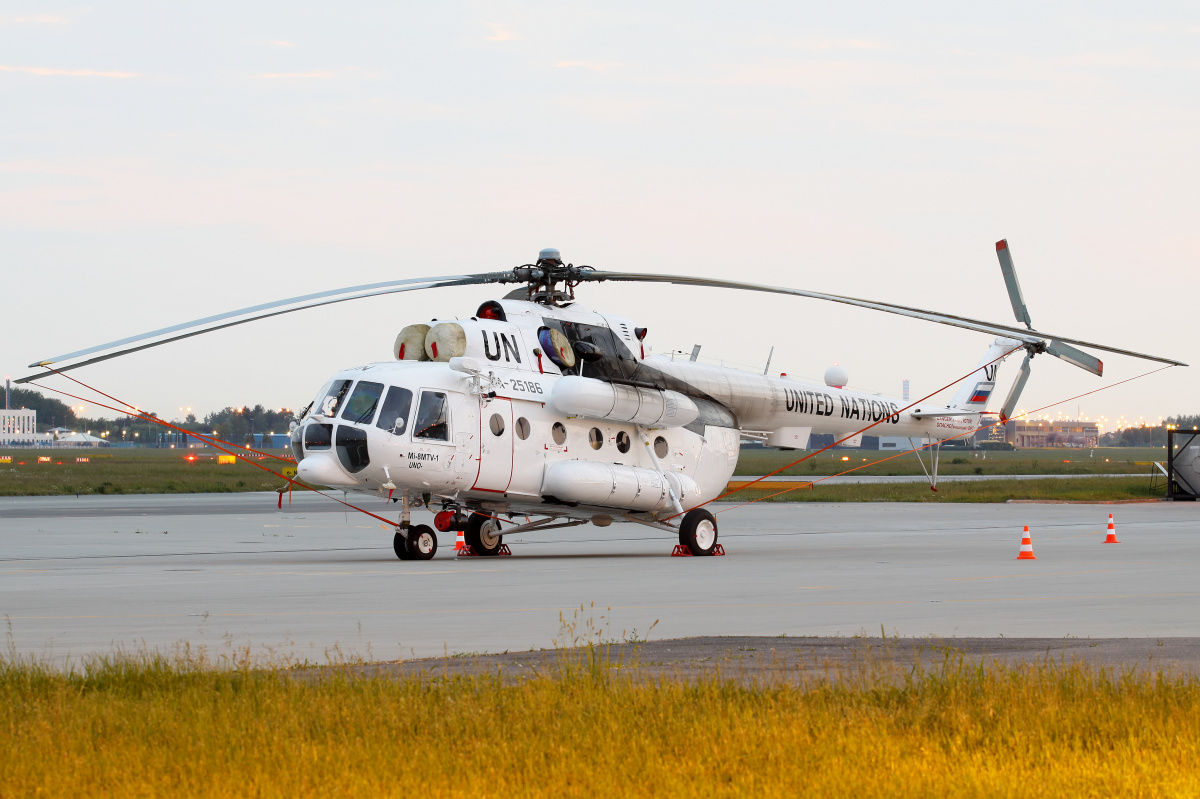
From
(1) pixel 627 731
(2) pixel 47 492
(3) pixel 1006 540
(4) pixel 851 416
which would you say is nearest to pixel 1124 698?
(1) pixel 627 731

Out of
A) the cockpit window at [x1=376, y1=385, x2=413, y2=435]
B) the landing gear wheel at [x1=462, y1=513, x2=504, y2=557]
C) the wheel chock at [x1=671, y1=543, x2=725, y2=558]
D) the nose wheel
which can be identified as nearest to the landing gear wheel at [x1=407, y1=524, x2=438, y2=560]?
the nose wheel

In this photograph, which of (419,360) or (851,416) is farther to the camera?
(851,416)

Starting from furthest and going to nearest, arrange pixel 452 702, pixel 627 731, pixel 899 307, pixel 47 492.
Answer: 1. pixel 47 492
2. pixel 899 307
3. pixel 452 702
4. pixel 627 731

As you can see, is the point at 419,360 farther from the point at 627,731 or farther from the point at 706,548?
the point at 627,731

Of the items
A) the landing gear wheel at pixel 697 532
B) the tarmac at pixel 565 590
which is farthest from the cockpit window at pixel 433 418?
the landing gear wheel at pixel 697 532

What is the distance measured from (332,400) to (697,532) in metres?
7.57

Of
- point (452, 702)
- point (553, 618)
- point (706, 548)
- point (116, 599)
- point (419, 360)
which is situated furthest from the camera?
point (706, 548)

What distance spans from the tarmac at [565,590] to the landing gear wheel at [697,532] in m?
0.56

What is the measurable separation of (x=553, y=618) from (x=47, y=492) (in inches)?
2119

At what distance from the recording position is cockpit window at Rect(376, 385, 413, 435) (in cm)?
2356

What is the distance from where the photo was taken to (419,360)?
25.4 metres

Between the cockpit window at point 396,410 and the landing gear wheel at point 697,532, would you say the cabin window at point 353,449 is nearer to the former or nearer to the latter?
the cockpit window at point 396,410

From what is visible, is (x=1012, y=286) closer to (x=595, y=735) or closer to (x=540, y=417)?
(x=540, y=417)

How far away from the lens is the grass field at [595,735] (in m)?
7.01
